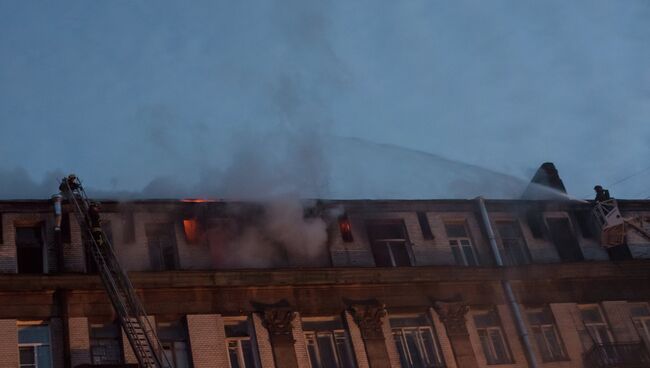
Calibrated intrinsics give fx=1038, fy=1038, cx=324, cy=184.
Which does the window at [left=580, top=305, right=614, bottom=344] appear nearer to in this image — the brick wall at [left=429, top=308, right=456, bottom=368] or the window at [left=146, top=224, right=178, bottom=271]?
the brick wall at [left=429, top=308, right=456, bottom=368]

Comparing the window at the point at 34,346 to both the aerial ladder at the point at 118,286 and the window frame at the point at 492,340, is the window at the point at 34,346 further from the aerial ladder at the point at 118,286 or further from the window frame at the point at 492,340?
the window frame at the point at 492,340

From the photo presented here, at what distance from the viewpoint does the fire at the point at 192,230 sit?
3152cm

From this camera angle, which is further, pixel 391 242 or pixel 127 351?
pixel 391 242

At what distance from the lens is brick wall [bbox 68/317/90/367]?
2758 centimetres

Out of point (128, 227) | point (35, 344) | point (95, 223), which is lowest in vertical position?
point (35, 344)

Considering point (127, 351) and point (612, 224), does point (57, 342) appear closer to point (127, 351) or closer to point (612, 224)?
point (127, 351)

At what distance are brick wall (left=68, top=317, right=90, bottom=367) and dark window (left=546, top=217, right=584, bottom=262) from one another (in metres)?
16.9

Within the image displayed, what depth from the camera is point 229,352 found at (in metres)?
29.7

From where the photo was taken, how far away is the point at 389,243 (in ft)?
112

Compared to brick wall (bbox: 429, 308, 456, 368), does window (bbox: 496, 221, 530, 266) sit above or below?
above

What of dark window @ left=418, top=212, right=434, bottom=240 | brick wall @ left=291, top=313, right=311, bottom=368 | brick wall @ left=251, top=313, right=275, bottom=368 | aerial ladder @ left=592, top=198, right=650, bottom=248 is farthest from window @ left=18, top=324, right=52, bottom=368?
aerial ladder @ left=592, top=198, right=650, bottom=248

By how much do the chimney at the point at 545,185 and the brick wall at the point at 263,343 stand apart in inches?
533

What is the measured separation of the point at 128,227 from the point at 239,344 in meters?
4.88

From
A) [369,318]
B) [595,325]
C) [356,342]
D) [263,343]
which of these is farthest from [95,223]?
[595,325]
